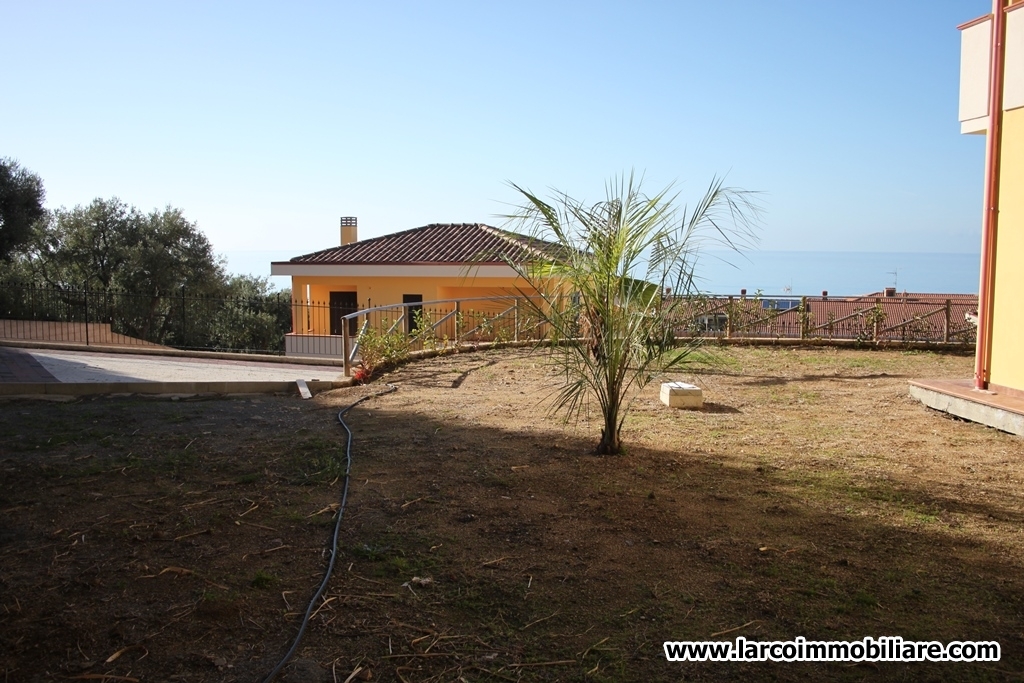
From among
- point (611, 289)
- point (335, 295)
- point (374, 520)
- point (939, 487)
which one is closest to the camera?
point (374, 520)

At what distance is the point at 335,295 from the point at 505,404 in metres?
20.7

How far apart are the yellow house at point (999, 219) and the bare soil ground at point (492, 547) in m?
1.07

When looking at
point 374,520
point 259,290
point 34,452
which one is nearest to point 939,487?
point 374,520

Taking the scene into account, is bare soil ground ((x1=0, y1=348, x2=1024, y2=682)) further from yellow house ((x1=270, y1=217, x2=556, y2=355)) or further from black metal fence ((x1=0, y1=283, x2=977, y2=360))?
yellow house ((x1=270, y1=217, x2=556, y2=355))

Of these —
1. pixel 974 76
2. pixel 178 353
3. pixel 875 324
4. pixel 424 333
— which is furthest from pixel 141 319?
pixel 974 76

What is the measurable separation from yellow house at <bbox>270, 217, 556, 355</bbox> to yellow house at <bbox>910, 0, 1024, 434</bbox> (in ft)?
51.8

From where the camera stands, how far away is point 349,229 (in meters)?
32.5

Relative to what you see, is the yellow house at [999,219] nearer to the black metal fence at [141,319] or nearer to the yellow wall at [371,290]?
the black metal fence at [141,319]

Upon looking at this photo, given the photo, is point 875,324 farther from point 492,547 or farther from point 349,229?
point 349,229

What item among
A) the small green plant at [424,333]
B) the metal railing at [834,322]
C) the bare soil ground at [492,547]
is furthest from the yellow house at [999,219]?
the small green plant at [424,333]

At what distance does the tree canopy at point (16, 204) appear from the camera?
17.0m

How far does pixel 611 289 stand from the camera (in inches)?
204

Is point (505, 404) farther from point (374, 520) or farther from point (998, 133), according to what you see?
point (998, 133)

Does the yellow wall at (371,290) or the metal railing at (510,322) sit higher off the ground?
the yellow wall at (371,290)
